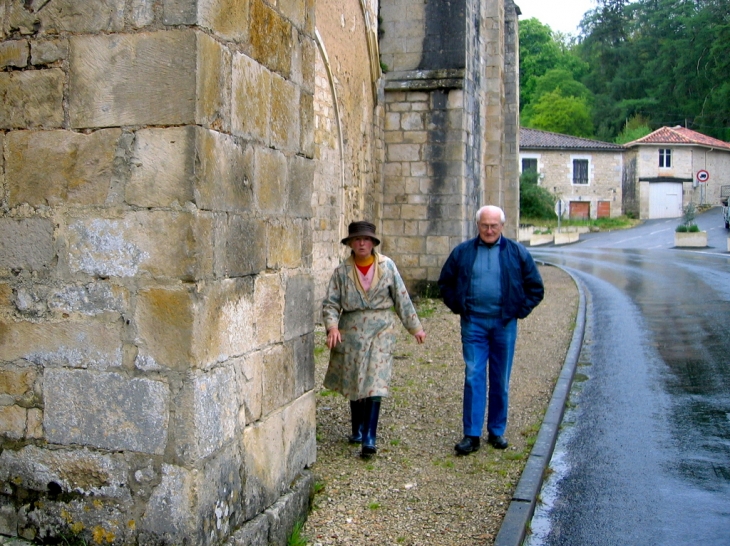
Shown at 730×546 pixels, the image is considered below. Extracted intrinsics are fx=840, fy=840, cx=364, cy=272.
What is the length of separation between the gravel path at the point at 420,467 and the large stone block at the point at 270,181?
67.8 inches

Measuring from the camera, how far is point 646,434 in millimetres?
6773

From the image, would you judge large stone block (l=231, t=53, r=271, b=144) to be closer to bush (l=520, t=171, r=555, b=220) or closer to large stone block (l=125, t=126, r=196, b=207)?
large stone block (l=125, t=126, r=196, b=207)

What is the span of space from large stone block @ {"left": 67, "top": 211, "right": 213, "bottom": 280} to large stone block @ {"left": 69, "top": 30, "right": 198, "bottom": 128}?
0.41 metres

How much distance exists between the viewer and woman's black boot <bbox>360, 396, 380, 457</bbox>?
5.75 metres

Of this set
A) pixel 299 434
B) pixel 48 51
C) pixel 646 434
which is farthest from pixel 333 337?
pixel 646 434

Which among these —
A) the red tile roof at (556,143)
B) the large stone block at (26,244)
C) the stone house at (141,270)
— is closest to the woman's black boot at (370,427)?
the stone house at (141,270)

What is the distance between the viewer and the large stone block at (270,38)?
3957 mm

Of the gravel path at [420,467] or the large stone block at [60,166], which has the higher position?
the large stone block at [60,166]

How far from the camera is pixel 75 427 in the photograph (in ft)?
11.9

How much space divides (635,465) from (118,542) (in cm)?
380

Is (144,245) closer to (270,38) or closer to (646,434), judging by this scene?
(270,38)

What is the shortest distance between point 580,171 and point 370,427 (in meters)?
55.7

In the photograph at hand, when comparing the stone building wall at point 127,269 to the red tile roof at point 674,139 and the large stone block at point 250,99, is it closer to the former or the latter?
the large stone block at point 250,99

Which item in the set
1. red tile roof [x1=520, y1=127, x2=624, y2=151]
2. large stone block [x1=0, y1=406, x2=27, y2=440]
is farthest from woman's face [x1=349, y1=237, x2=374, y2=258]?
red tile roof [x1=520, y1=127, x2=624, y2=151]
